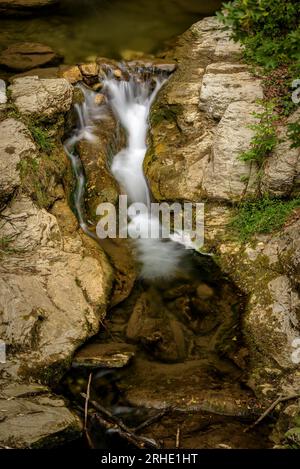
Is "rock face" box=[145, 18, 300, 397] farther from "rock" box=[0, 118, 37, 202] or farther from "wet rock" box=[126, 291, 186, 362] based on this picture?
"rock" box=[0, 118, 37, 202]

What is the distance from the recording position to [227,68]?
28.6ft

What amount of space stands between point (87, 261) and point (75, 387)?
1924mm

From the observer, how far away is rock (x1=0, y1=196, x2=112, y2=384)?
541cm

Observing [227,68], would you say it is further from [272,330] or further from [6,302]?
[6,302]

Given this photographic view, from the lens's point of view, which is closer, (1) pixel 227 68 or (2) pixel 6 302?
(2) pixel 6 302

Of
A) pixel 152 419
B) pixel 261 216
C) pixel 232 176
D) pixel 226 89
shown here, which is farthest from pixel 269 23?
pixel 152 419

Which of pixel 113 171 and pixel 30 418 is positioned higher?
pixel 113 171

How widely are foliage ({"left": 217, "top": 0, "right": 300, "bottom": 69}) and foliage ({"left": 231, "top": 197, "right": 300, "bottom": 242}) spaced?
2.09 m

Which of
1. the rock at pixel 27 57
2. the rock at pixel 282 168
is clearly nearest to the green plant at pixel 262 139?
the rock at pixel 282 168

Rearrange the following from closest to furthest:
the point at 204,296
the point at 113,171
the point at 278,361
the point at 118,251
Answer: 1. the point at 278,361
2. the point at 204,296
3. the point at 118,251
4. the point at 113,171

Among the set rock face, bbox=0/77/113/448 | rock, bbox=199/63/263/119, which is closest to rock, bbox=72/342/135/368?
rock face, bbox=0/77/113/448

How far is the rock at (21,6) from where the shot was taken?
1152 centimetres

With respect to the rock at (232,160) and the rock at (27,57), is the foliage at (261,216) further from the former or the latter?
the rock at (27,57)

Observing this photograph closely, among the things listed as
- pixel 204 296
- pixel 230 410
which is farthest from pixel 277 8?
pixel 230 410
